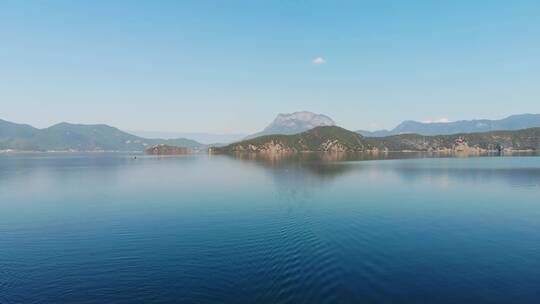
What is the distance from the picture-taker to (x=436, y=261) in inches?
1620

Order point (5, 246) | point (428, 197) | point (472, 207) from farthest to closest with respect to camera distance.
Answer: point (428, 197)
point (472, 207)
point (5, 246)

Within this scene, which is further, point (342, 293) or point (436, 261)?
point (436, 261)

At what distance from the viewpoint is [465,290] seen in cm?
3291

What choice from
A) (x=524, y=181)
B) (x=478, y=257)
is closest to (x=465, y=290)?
(x=478, y=257)

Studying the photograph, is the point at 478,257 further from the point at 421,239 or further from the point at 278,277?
the point at 278,277

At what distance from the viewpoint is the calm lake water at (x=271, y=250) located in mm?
32625

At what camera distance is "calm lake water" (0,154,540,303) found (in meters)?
32.6

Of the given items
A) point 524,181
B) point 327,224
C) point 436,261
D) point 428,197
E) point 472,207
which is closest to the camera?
point 436,261

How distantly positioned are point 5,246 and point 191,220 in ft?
98.0

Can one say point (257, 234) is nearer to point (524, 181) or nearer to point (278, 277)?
point (278, 277)

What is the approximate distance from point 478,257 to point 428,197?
5347 centimetres

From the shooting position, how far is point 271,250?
45.8 m

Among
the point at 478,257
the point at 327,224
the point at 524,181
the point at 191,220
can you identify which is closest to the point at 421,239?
the point at 478,257

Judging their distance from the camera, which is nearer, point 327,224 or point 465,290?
point 465,290
